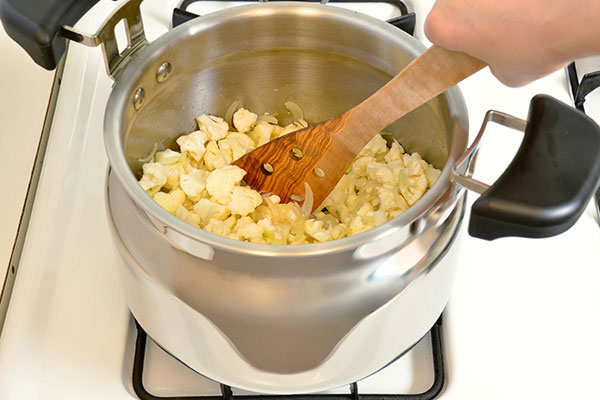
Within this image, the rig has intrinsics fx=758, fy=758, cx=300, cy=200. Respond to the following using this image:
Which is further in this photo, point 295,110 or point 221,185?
point 295,110

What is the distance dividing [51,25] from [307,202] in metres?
0.31

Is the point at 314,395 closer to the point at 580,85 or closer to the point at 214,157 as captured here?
the point at 214,157

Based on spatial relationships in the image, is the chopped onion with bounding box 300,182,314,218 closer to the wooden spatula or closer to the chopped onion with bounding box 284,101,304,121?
the wooden spatula

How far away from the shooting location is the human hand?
555 mm

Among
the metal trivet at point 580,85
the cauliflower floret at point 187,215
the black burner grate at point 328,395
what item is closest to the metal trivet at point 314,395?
the black burner grate at point 328,395

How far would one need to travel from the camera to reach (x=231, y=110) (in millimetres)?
910

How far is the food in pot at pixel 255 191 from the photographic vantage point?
Answer: 0.77 m

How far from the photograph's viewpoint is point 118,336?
2.59ft

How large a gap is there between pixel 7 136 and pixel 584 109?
719mm

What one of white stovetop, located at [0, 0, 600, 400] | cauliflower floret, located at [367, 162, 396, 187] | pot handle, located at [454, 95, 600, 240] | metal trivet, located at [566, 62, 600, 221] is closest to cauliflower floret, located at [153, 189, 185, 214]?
white stovetop, located at [0, 0, 600, 400]

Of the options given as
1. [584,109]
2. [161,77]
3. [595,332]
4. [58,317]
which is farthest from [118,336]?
[584,109]

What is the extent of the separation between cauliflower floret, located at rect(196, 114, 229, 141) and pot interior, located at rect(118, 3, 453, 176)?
0.04ft

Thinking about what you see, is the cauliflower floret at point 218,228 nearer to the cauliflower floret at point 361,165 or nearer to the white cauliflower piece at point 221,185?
the white cauliflower piece at point 221,185

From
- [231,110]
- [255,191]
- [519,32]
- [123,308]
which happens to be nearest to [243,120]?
[231,110]
